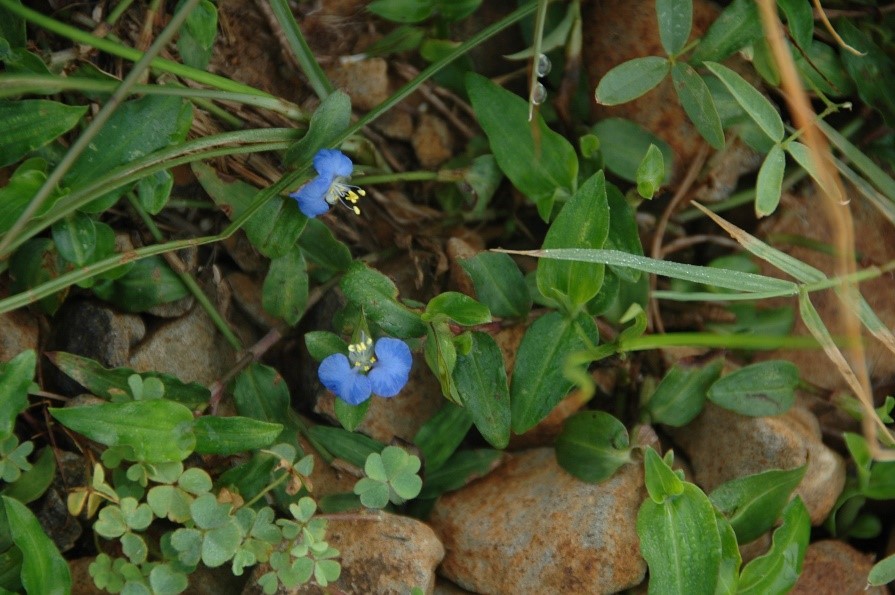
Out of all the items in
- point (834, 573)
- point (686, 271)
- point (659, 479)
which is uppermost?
point (686, 271)

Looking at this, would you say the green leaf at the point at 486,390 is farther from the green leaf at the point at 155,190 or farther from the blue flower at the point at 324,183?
the green leaf at the point at 155,190

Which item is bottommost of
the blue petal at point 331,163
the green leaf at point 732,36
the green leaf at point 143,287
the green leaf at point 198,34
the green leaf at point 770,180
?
the green leaf at point 143,287

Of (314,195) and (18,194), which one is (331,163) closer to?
(314,195)

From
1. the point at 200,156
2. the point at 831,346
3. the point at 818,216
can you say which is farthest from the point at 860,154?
the point at 200,156

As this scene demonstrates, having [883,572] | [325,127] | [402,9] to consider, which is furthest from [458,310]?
[883,572]

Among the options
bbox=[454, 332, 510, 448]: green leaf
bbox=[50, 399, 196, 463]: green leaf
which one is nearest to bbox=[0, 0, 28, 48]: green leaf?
bbox=[50, 399, 196, 463]: green leaf

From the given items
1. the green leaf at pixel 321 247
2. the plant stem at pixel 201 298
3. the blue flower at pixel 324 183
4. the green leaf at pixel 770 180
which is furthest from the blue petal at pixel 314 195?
the green leaf at pixel 770 180
